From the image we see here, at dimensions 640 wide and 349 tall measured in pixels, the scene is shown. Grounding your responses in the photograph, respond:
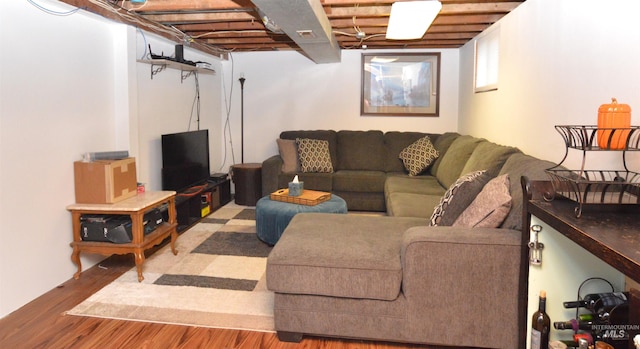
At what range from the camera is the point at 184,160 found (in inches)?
186

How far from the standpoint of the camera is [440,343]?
7.34 ft

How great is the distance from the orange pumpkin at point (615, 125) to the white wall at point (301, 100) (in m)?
4.48

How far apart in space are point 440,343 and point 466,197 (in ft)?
2.58

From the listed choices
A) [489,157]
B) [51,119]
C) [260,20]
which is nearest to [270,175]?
[260,20]

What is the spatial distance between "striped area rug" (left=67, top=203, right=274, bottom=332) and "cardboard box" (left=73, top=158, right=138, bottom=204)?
0.58 m

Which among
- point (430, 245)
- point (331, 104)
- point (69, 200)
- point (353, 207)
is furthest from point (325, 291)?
point (331, 104)

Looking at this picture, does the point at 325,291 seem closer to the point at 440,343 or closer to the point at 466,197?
the point at 440,343

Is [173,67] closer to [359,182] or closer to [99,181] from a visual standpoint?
[99,181]

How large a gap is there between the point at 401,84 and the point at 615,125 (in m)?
4.52

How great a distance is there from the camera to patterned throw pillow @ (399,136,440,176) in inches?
210

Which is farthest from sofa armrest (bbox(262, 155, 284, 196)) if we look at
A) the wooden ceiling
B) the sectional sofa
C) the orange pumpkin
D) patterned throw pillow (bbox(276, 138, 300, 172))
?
the orange pumpkin

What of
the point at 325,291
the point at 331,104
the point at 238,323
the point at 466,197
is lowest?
the point at 238,323

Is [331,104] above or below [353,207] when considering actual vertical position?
above

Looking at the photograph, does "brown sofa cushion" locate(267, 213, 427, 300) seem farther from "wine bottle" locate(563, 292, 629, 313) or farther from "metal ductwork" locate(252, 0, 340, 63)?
"metal ductwork" locate(252, 0, 340, 63)
